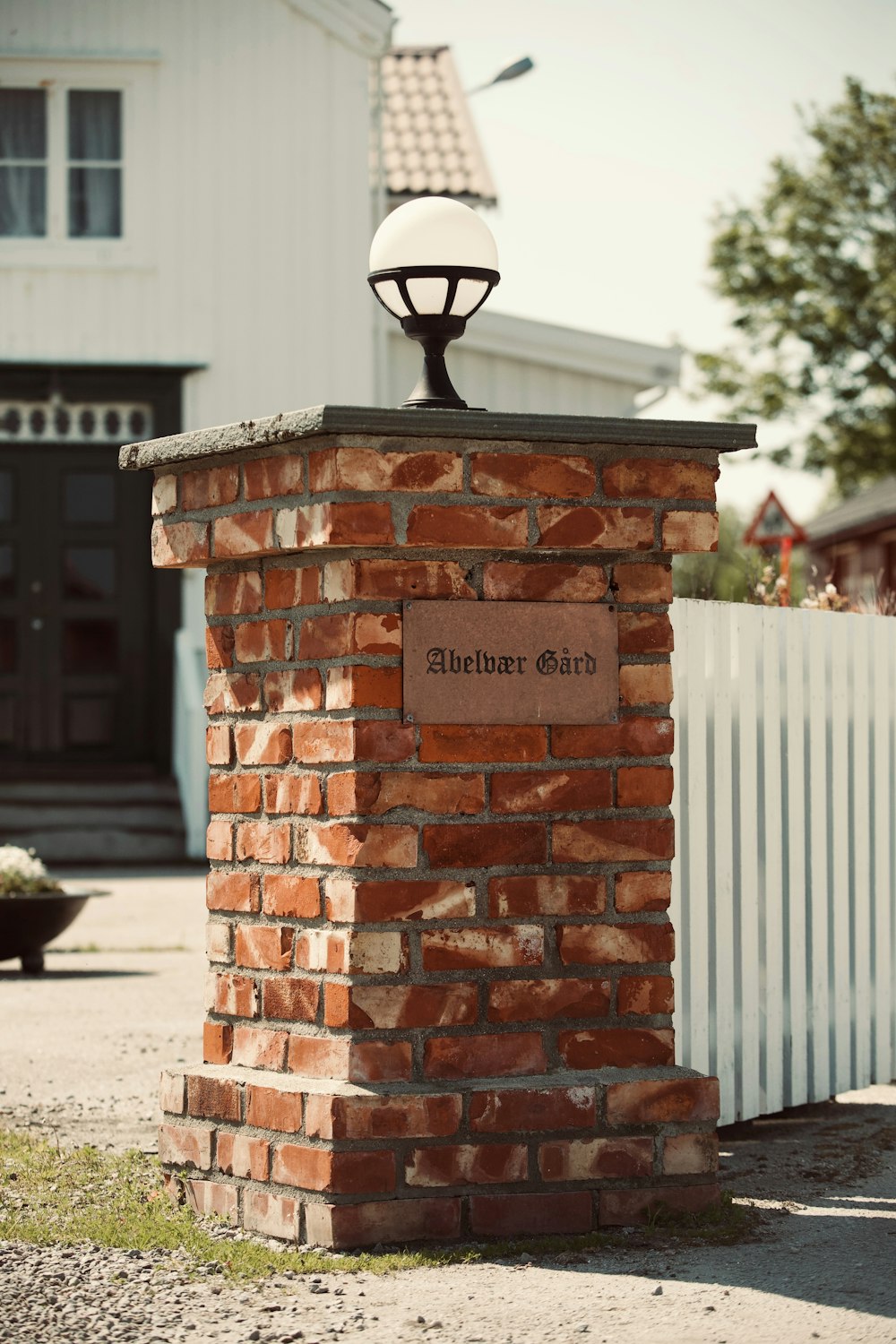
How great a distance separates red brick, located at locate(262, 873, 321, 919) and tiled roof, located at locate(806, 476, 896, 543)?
30105 millimetres

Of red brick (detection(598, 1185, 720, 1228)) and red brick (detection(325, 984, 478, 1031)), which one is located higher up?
red brick (detection(325, 984, 478, 1031))

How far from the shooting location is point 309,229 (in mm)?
16688

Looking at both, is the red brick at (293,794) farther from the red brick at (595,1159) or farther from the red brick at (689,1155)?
the red brick at (689,1155)

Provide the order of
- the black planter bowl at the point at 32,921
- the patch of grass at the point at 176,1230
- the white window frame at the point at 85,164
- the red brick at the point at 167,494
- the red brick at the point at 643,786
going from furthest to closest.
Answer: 1. the white window frame at the point at 85,164
2. the black planter bowl at the point at 32,921
3. the red brick at the point at 167,494
4. the red brick at the point at 643,786
5. the patch of grass at the point at 176,1230

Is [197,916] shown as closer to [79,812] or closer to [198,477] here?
[79,812]

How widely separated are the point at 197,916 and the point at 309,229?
741 cm

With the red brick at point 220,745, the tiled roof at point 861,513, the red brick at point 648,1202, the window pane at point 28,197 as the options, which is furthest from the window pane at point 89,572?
the tiled roof at point 861,513

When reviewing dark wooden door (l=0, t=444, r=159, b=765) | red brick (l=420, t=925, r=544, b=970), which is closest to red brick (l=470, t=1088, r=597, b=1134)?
red brick (l=420, t=925, r=544, b=970)

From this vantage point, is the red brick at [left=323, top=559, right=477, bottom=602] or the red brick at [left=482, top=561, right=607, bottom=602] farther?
the red brick at [left=482, top=561, right=607, bottom=602]

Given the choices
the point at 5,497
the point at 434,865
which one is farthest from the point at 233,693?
the point at 5,497

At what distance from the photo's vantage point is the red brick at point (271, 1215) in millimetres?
4258

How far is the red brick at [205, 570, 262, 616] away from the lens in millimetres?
4629

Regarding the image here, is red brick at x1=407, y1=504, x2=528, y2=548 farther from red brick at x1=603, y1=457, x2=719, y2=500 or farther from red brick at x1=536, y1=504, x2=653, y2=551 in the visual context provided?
red brick at x1=603, y1=457, x2=719, y2=500

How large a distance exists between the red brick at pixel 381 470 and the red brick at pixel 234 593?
407 mm
